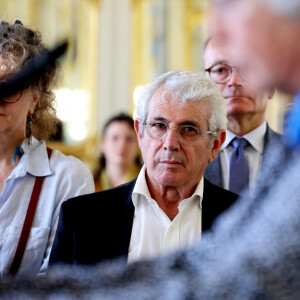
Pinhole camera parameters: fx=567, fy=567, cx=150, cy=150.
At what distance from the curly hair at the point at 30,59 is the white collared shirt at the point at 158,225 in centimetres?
61

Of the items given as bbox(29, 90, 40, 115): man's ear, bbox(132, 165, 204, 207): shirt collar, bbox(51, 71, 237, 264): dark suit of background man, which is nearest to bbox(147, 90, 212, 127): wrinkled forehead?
bbox(51, 71, 237, 264): dark suit of background man

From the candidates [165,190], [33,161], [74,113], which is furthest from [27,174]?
[74,113]

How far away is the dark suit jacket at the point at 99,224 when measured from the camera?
1.99 metres

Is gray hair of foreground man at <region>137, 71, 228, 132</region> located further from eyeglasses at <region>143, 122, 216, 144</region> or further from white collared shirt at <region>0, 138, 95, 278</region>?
white collared shirt at <region>0, 138, 95, 278</region>

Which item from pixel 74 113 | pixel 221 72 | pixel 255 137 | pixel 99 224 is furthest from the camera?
pixel 74 113

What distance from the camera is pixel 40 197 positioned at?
7.54 feet

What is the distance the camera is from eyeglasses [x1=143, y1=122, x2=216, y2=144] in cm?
223

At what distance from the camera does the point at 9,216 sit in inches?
88.5

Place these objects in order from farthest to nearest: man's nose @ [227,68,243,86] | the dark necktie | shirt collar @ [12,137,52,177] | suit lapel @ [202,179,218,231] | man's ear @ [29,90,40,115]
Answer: man's nose @ [227,68,243,86]
the dark necktie
man's ear @ [29,90,40,115]
shirt collar @ [12,137,52,177]
suit lapel @ [202,179,218,231]

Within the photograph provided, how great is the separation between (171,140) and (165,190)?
20 cm

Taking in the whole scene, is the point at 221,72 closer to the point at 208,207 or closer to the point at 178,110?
the point at 178,110

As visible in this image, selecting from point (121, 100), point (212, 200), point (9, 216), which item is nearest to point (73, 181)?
point (9, 216)

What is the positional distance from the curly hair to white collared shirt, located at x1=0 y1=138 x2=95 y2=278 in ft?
0.45

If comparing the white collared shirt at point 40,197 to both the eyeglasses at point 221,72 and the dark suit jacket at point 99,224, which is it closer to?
the dark suit jacket at point 99,224
